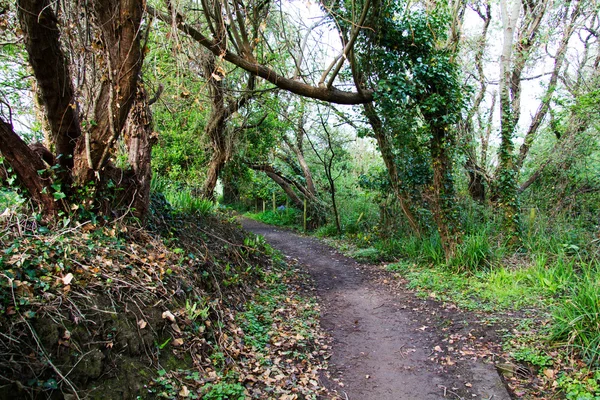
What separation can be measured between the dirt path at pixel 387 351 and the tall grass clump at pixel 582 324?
2.87ft

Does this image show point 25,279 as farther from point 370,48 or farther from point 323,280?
point 370,48

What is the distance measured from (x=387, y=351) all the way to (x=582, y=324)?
7.03 feet

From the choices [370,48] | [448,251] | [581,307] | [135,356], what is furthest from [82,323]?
[370,48]

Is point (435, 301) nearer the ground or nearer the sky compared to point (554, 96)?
nearer the ground

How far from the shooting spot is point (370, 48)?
7.91 metres

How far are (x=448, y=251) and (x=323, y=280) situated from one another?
2631 millimetres

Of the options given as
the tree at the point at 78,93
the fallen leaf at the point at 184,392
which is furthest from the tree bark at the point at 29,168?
the fallen leaf at the point at 184,392

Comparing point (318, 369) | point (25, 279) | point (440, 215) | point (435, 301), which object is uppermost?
point (440, 215)

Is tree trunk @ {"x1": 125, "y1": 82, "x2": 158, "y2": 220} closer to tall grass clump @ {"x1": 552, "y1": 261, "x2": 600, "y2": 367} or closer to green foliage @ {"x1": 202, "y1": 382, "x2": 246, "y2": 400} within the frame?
Result: green foliage @ {"x1": 202, "y1": 382, "x2": 246, "y2": 400}

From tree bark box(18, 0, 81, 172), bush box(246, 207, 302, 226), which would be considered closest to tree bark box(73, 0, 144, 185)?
tree bark box(18, 0, 81, 172)

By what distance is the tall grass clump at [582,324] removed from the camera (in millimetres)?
3660

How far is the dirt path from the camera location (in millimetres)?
3777

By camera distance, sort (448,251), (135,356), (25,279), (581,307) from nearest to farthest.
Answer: (25,279)
(135,356)
(581,307)
(448,251)

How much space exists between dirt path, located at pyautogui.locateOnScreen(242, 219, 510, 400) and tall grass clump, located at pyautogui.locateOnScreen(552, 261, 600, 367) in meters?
0.87
